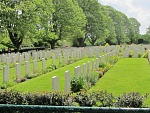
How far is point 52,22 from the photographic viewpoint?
1849 inches

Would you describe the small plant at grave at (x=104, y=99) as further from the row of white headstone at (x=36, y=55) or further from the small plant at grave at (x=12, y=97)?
the row of white headstone at (x=36, y=55)

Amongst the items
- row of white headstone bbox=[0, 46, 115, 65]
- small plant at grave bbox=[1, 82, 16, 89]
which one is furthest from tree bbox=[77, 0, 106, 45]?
small plant at grave bbox=[1, 82, 16, 89]

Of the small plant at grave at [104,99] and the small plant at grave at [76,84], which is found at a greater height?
the small plant at grave at [104,99]

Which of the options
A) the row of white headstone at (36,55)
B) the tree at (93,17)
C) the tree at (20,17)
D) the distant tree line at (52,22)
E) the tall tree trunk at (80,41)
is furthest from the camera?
the tall tree trunk at (80,41)

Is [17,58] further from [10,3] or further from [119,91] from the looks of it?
[119,91]

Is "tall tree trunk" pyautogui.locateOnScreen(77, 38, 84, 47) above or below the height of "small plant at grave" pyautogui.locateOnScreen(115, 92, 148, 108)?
above

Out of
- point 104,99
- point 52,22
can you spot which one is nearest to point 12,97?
point 104,99

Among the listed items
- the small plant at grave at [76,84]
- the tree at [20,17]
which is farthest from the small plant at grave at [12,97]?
the tree at [20,17]

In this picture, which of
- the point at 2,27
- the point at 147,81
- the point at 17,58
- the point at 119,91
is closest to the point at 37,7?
the point at 2,27

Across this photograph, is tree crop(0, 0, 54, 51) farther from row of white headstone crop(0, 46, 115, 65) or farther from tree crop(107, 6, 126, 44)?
tree crop(107, 6, 126, 44)

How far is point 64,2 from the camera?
46531mm

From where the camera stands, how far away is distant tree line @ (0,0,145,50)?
32.4 m

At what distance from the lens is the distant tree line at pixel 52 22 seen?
32.4 m

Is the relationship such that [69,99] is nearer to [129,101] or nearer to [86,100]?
[86,100]
